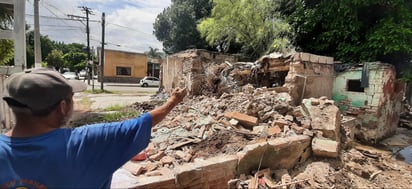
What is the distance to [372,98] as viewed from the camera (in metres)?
7.11

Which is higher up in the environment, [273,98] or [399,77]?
[399,77]

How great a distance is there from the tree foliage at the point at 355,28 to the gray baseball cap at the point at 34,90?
10.1m

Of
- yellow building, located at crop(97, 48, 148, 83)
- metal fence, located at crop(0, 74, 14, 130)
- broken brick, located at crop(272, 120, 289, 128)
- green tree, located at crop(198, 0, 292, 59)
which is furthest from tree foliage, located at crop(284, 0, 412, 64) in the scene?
yellow building, located at crop(97, 48, 148, 83)

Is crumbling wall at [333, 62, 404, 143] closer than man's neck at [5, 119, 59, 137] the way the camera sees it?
No

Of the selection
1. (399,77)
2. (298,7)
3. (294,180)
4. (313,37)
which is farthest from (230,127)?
(298,7)

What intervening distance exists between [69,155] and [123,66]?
26754mm

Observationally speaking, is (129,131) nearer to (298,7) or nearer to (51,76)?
(51,76)

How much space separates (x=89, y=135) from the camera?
3.78 feet

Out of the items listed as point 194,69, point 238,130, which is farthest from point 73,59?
point 238,130

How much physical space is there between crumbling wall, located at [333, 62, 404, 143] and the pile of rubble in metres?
2.63

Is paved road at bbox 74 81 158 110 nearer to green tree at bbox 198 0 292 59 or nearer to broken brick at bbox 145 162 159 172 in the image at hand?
green tree at bbox 198 0 292 59

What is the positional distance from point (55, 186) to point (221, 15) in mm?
12892

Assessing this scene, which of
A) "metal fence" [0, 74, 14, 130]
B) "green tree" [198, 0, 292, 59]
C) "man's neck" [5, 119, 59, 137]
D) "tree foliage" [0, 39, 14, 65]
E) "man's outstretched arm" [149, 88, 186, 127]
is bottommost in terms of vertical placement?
"metal fence" [0, 74, 14, 130]

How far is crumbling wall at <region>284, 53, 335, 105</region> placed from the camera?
6.54 metres
